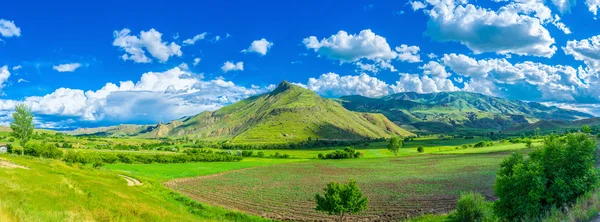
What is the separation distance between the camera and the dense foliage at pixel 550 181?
28.7m

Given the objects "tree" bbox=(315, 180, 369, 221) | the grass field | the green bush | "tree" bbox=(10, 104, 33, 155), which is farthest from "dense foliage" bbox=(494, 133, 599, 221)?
"tree" bbox=(10, 104, 33, 155)

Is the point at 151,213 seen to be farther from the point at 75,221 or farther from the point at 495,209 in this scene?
the point at 495,209

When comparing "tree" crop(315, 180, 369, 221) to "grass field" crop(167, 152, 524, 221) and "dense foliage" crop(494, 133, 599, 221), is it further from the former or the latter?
"dense foliage" crop(494, 133, 599, 221)

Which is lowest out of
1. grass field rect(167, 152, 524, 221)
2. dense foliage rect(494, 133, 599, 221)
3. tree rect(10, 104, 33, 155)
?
grass field rect(167, 152, 524, 221)

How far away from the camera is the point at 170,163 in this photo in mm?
157500

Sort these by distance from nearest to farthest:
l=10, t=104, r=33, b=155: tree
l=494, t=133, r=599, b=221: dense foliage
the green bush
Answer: l=494, t=133, r=599, b=221: dense foliage, the green bush, l=10, t=104, r=33, b=155: tree

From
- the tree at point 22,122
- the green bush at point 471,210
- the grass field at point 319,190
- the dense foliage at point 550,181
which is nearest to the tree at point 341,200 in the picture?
the grass field at point 319,190

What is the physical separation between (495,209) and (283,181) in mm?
70153

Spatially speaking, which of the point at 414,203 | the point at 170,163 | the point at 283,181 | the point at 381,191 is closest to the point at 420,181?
the point at 381,191

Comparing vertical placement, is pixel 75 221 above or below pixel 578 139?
below

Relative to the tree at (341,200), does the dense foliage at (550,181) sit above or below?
above

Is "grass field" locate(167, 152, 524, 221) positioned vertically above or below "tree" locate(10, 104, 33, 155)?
below

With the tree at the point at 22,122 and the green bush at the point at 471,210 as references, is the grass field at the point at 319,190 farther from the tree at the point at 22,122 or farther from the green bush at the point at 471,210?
the tree at the point at 22,122

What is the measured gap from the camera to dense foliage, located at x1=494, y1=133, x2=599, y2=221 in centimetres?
2869
